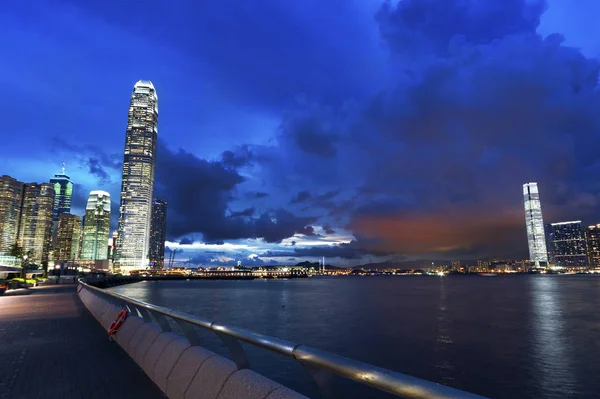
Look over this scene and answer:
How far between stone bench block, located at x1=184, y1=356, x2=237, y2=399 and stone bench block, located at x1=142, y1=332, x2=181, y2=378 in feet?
6.41

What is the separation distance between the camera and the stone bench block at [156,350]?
23.7 feet

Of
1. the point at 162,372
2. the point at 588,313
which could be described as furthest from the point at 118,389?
the point at 588,313

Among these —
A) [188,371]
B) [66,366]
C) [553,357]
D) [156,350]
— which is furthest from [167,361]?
[553,357]

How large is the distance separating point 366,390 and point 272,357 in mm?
7215

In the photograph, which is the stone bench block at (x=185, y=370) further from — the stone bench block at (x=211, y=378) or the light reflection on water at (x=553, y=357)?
the light reflection on water at (x=553, y=357)

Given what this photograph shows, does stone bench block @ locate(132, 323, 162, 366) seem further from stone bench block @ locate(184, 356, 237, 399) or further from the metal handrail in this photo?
the metal handrail

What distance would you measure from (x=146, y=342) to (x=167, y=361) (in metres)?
1.98

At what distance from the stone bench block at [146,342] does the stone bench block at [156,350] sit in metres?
0.20

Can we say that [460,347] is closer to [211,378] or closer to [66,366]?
[66,366]

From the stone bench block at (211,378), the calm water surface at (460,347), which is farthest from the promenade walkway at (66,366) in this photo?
the calm water surface at (460,347)

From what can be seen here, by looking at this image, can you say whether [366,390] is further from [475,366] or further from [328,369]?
[328,369]

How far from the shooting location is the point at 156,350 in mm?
7512

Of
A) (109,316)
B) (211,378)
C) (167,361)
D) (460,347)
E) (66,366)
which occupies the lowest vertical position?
(460,347)

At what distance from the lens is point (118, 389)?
6918mm
